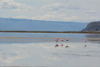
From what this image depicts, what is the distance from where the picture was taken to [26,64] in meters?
12.5

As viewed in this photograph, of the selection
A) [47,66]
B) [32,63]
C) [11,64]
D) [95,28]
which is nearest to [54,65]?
[47,66]

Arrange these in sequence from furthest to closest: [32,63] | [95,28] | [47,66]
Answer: [95,28] → [32,63] → [47,66]

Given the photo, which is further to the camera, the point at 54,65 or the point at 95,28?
the point at 95,28

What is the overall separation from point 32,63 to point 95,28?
624ft

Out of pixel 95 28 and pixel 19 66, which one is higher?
pixel 95 28

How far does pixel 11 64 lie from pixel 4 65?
44 centimetres

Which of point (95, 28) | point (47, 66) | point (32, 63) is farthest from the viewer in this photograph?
point (95, 28)

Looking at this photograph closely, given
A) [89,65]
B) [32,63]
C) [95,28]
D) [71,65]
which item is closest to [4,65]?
[32,63]

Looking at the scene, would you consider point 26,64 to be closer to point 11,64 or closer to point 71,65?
point 11,64

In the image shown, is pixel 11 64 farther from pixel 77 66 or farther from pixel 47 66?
pixel 77 66

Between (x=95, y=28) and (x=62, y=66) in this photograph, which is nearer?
(x=62, y=66)

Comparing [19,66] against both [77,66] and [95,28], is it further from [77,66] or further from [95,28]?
[95,28]

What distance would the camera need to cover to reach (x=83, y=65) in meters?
12.2

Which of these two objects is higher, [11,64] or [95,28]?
[95,28]
